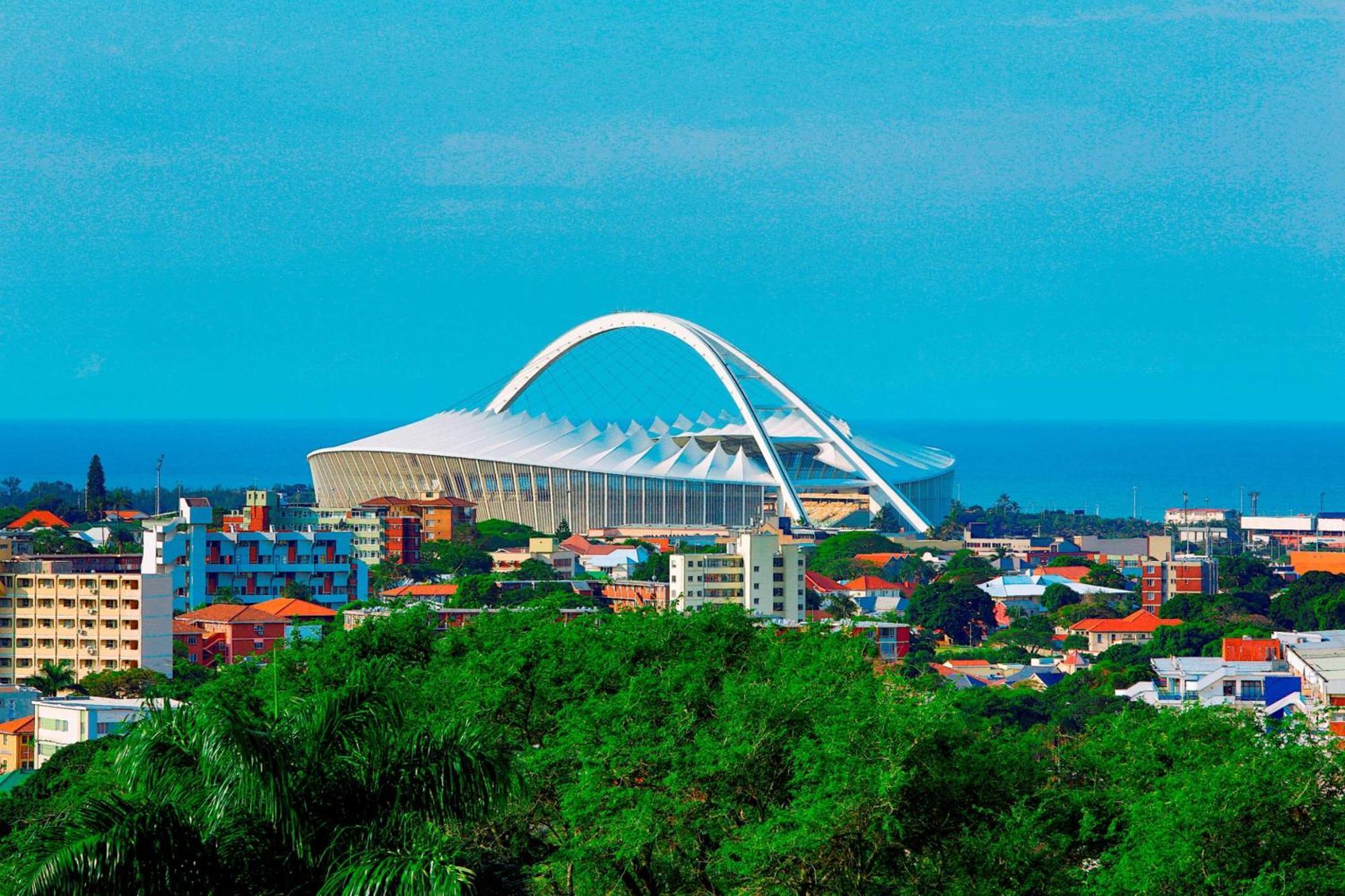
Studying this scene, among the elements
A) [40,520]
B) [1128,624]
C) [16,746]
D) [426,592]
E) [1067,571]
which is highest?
[40,520]

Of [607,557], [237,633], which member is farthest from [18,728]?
[607,557]

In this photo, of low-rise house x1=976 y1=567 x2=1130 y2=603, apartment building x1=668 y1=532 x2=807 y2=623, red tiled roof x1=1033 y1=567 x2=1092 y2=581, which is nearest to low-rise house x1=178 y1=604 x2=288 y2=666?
apartment building x1=668 y1=532 x2=807 y2=623

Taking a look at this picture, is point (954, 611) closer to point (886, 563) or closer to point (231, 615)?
point (886, 563)

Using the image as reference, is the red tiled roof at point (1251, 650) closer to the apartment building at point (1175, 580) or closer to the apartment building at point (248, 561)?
the apartment building at point (1175, 580)

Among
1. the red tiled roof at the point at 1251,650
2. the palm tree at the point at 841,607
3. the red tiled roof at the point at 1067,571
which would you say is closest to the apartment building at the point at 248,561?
the palm tree at the point at 841,607

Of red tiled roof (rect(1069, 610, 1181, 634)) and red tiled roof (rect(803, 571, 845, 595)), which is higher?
red tiled roof (rect(803, 571, 845, 595))

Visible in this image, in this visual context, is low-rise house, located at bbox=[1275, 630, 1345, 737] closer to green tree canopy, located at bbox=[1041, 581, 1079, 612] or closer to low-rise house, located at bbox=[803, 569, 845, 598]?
low-rise house, located at bbox=[803, 569, 845, 598]
